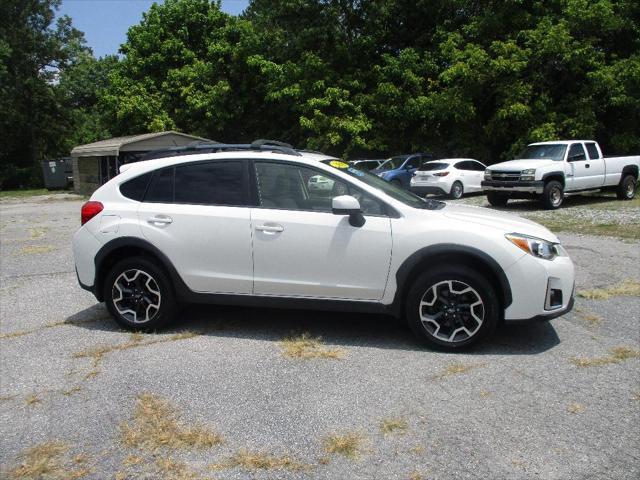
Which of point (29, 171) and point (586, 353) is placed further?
point (29, 171)

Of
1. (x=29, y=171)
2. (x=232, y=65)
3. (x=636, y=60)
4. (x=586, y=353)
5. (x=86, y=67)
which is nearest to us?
(x=586, y=353)

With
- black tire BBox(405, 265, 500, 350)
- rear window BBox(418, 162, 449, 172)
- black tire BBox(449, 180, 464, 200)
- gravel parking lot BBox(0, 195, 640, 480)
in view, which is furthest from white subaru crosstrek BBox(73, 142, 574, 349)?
rear window BBox(418, 162, 449, 172)

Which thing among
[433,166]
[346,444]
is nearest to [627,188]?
[433,166]

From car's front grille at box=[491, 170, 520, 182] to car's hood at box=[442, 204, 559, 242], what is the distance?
34.8 ft

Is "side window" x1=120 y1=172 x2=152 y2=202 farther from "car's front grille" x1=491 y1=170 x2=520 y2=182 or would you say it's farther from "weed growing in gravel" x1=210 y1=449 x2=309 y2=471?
"car's front grille" x1=491 y1=170 x2=520 y2=182

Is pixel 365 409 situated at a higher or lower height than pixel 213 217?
lower

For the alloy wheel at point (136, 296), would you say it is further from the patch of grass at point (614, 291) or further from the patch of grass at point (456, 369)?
the patch of grass at point (614, 291)

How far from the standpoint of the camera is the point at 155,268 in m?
5.08

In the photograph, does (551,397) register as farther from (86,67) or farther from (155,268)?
(86,67)

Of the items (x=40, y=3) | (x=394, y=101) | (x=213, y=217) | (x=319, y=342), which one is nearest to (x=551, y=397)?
(x=319, y=342)

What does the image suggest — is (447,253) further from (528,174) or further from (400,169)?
(400,169)

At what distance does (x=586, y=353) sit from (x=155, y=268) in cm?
373

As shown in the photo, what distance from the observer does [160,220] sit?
5.07m

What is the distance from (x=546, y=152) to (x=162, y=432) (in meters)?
14.9
